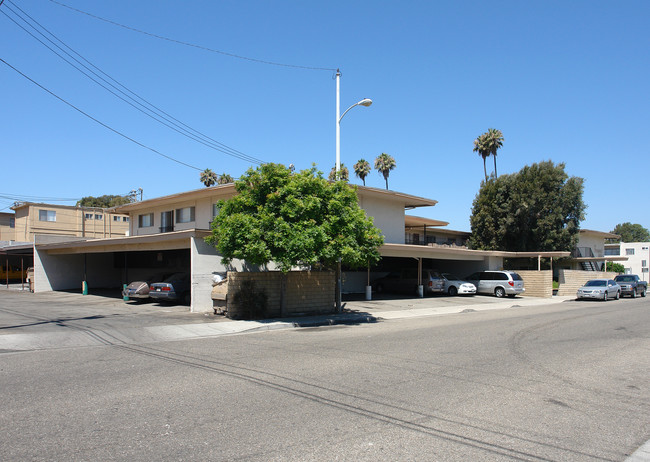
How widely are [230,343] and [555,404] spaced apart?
25.7ft

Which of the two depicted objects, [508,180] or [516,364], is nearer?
[516,364]

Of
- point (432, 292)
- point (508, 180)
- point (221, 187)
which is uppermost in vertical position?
point (508, 180)

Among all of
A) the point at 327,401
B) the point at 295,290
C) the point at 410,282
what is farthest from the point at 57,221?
the point at 327,401

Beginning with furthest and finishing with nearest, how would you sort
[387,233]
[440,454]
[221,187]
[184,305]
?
[387,233], [221,187], [184,305], [440,454]

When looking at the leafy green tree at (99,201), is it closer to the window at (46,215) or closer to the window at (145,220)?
the window at (46,215)

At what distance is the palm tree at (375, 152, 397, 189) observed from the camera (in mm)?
59375

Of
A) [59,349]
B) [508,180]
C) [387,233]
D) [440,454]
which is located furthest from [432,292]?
[440,454]

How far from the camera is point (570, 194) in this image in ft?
132

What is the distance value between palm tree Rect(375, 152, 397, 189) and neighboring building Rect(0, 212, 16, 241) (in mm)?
40910

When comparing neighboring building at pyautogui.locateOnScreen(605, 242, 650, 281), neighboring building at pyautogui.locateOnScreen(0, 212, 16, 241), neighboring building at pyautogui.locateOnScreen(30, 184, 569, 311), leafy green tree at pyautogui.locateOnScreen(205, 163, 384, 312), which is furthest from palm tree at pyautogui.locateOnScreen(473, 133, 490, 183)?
neighboring building at pyautogui.locateOnScreen(0, 212, 16, 241)

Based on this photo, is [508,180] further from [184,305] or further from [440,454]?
[440,454]

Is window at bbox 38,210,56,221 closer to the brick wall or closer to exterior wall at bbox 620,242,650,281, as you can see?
the brick wall

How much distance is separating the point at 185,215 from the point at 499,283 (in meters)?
20.9

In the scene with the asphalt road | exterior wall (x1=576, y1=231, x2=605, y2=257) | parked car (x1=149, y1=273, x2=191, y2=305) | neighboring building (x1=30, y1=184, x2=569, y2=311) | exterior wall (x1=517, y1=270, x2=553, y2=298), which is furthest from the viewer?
exterior wall (x1=576, y1=231, x2=605, y2=257)
